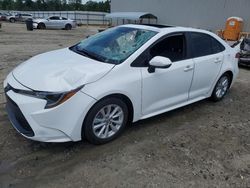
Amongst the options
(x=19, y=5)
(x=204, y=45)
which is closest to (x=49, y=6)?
Answer: (x=19, y=5)

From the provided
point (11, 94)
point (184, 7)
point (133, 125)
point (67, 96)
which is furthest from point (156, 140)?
point (184, 7)

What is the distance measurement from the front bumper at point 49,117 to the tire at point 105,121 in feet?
0.36

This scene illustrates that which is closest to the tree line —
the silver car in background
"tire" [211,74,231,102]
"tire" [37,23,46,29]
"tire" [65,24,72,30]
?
"tire" [65,24,72,30]

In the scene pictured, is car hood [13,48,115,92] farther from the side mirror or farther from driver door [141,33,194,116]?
driver door [141,33,194,116]

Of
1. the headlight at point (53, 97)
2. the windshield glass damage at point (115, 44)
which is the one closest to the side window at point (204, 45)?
the windshield glass damage at point (115, 44)

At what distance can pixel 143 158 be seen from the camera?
3.24 meters

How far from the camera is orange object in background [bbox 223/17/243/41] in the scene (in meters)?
15.8

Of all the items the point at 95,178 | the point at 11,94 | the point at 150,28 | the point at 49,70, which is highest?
the point at 150,28

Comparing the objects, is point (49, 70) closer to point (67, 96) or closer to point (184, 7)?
point (67, 96)

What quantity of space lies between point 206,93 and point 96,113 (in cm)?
249

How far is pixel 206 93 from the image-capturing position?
15.9 feet

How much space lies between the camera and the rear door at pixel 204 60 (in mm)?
4371

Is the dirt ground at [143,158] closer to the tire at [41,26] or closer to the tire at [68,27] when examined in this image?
the tire at [41,26]

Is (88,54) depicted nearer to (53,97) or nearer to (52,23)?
(53,97)
